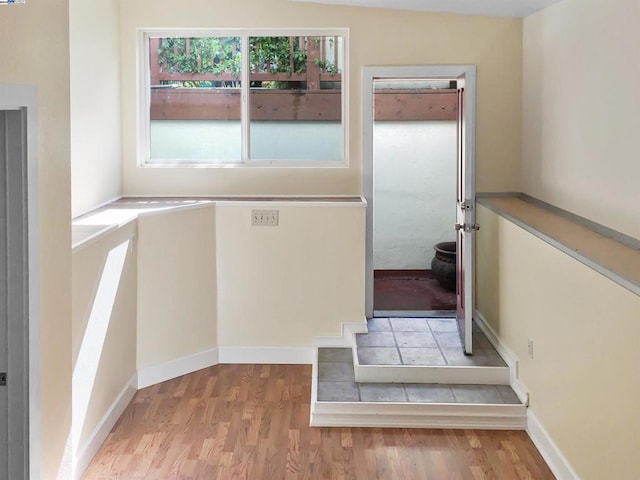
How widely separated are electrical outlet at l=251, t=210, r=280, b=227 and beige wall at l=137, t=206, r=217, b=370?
0.89 feet

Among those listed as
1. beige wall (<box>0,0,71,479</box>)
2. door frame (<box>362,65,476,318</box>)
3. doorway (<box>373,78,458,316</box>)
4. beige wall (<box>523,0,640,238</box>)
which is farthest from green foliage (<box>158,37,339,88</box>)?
beige wall (<box>0,0,71,479</box>)

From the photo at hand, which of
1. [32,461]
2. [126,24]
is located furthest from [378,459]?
[126,24]

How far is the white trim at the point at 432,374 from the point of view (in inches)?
163

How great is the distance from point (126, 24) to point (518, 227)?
9.85ft

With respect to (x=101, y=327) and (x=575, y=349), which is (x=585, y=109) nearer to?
(x=575, y=349)

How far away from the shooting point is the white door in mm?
4395

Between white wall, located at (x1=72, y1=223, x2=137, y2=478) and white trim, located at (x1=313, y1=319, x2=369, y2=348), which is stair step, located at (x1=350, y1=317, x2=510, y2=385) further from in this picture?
white wall, located at (x1=72, y1=223, x2=137, y2=478)

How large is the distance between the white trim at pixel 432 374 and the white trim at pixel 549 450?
1.41ft

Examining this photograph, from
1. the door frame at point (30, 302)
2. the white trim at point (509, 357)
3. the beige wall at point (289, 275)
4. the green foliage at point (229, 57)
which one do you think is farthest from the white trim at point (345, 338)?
the door frame at point (30, 302)

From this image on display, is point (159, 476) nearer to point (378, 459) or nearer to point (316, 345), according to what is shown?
point (378, 459)

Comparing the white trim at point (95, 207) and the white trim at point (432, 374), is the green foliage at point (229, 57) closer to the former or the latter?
the white trim at point (95, 207)

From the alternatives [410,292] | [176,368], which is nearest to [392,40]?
[410,292]

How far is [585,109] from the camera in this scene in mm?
3727

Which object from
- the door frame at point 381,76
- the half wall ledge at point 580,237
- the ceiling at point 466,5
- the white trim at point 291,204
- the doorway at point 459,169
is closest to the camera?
the half wall ledge at point 580,237
